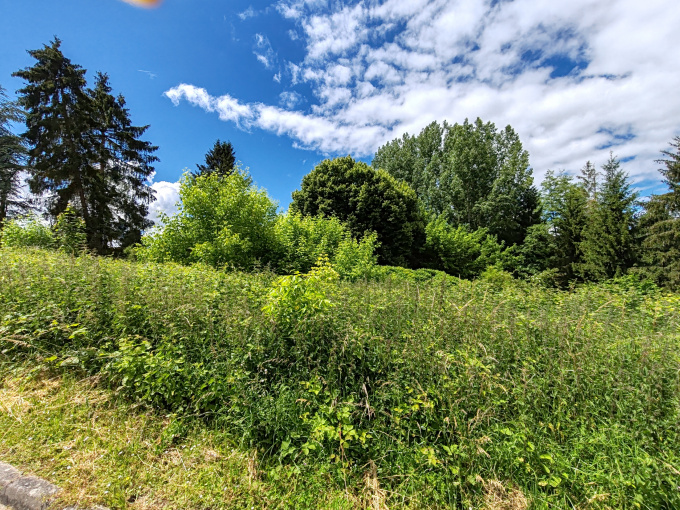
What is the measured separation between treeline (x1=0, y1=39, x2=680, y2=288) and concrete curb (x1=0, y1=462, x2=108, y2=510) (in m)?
6.98

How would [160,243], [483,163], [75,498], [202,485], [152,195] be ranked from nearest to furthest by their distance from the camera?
[75,498], [202,485], [160,243], [152,195], [483,163]

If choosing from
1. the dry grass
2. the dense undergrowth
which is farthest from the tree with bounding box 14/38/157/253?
the dry grass

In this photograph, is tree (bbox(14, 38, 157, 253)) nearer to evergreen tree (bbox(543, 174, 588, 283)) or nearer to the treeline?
the treeline

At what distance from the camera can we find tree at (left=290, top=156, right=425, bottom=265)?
1853cm

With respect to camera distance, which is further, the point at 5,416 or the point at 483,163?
the point at 483,163

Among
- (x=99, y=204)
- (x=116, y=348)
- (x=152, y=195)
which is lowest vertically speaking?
(x=116, y=348)

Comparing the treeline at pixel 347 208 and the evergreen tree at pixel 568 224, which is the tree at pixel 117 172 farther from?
the evergreen tree at pixel 568 224

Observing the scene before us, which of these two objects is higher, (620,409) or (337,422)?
(620,409)

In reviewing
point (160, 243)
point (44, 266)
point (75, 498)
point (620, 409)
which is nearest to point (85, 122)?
point (160, 243)

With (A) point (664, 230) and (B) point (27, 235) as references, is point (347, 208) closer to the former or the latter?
(B) point (27, 235)

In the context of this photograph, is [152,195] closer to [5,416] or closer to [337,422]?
[5,416]

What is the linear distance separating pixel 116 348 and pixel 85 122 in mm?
23823

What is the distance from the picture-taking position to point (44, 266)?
13.1 feet

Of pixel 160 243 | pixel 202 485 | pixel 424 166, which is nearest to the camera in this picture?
pixel 202 485
